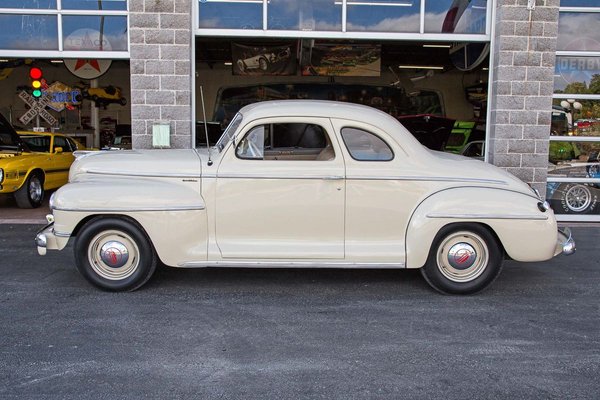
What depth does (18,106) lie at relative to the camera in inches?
809

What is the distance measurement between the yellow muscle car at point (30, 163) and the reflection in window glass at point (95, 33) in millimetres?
2865

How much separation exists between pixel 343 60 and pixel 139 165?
33.8 feet

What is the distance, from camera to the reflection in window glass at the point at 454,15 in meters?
8.75

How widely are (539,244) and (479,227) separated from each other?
0.59m

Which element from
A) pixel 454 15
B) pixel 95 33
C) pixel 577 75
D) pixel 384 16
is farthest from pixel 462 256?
pixel 95 33

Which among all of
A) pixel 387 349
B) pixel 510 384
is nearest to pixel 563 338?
pixel 510 384

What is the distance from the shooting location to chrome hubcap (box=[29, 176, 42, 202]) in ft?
34.8

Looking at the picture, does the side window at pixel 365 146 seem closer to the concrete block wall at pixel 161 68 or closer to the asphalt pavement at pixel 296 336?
the asphalt pavement at pixel 296 336

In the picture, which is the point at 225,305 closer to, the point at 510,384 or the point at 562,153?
the point at 510,384

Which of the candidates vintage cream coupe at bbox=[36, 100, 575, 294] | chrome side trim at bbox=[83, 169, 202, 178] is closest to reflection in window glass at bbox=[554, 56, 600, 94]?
vintage cream coupe at bbox=[36, 100, 575, 294]

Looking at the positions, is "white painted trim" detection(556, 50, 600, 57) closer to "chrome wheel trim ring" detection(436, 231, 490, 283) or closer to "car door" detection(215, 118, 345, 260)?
"chrome wheel trim ring" detection(436, 231, 490, 283)

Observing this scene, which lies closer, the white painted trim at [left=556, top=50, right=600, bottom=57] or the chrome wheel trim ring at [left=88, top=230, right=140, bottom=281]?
the chrome wheel trim ring at [left=88, top=230, right=140, bottom=281]

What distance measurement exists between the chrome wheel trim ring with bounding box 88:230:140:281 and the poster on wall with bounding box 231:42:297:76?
33.8 ft

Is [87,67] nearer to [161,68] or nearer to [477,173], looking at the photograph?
[161,68]
